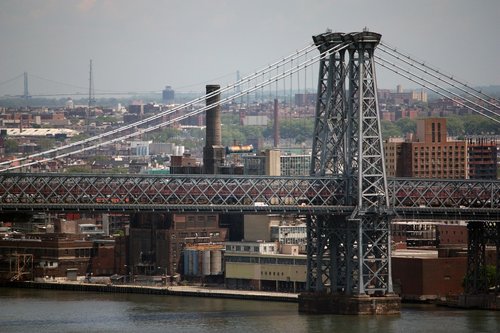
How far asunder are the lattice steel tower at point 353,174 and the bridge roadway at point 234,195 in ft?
2.52

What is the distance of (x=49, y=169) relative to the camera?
6220 inches

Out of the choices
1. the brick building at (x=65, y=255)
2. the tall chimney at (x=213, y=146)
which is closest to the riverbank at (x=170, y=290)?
the brick building at (x=65, y=255)

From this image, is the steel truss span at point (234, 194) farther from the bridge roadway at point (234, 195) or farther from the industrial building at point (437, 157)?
the industrial building at point (437, 157)

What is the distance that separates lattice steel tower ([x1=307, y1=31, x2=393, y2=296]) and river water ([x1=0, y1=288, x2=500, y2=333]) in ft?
6.31

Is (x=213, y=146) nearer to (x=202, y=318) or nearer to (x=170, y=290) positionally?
(x=170, y=290)

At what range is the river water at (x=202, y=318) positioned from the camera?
66312mm

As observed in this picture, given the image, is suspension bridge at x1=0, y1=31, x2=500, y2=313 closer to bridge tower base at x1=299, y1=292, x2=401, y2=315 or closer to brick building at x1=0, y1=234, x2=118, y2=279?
bridge tower base at x1=299, y1=292, x2=401, y2=315

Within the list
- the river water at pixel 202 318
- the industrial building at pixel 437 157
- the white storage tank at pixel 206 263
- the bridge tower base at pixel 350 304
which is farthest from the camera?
the industrial building at pixel 437 157

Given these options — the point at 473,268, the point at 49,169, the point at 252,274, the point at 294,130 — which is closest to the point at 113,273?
the point at 252,274

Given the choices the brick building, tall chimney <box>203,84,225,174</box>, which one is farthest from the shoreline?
tall chimney <box>203,84,225,174</box>

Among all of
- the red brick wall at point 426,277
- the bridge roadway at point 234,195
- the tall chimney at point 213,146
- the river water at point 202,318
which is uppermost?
the tall chimney at point 213,146

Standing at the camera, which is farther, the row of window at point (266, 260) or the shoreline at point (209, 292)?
the row of window at point (266, 260)

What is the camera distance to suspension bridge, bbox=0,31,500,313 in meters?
70.9

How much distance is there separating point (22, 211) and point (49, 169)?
8950cm
